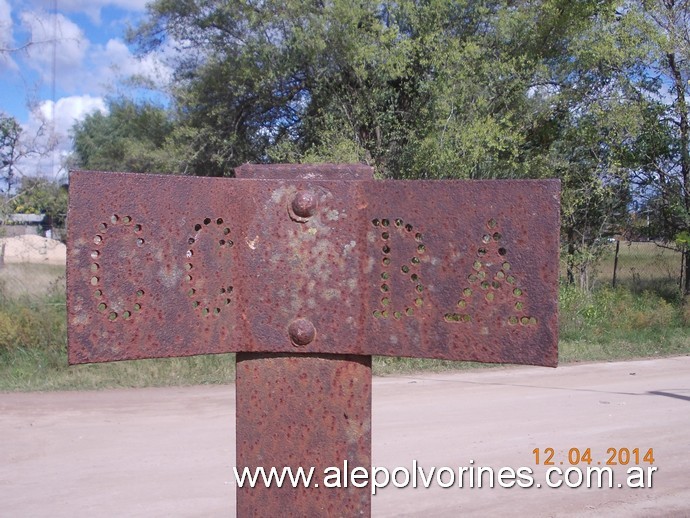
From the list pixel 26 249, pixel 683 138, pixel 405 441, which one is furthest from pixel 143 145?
pixel 405 441

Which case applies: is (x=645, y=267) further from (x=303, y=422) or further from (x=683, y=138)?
(x=303, y=422)

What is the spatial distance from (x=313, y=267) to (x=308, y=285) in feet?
0.14

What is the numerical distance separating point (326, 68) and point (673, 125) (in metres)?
8.25

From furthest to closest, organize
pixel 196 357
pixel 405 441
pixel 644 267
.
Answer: pixel 644 267 → pixel 196 357 → pixel 405 441

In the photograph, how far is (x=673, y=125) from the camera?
57.1ft

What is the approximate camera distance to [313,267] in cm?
168

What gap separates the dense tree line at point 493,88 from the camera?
51.0ft

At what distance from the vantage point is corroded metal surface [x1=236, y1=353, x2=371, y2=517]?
1.69 metres

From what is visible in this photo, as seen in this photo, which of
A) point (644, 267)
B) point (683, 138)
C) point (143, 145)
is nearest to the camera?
point (683, 138)

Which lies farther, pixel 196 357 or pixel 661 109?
pixel 661 109

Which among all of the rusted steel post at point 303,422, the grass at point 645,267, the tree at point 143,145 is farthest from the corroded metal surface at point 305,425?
the tree at point 143,145

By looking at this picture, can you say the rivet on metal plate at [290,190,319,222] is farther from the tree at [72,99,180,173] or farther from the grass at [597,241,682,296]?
the tree at [72,99,180,173]

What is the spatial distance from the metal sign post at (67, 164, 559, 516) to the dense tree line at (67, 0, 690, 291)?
13029mm

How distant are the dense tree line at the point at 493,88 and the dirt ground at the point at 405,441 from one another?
20.1ft
